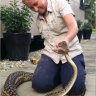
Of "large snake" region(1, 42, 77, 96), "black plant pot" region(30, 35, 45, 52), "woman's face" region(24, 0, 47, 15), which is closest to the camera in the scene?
"large snake" region(1, 42, 77, 96)

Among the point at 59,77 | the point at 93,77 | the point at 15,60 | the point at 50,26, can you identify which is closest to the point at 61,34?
the point at 50,26

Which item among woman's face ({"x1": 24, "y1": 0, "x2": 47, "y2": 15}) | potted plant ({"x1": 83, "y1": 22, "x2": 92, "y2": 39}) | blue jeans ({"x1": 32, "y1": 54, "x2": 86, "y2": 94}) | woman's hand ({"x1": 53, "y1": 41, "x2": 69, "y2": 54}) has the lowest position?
potted plant ({"x1": 83, "y1": 22, "x2": 92, "y2": 39})

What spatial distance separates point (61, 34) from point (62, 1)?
484mm

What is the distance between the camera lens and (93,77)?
609 centimetres

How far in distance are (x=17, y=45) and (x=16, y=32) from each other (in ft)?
1.13

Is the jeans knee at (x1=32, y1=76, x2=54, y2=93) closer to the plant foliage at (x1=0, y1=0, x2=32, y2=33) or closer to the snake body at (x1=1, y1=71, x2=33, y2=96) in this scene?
the snake body at (x1=1, y1=71, x2=33, y2=96)

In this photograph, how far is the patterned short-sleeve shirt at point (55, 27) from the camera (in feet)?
15.5

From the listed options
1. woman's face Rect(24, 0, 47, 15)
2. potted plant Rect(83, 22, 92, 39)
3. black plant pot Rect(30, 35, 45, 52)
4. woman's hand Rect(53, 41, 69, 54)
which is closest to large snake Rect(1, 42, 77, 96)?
woman's hand Rect(53, 41, 69, 54)

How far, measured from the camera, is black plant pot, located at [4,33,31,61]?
8320 millimetres

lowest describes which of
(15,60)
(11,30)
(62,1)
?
(15,60)

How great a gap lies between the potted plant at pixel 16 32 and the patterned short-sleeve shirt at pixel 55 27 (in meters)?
3.20

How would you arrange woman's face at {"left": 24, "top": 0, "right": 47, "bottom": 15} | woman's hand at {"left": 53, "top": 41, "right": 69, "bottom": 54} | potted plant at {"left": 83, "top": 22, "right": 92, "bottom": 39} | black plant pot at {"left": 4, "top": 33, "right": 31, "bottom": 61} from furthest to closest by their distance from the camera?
potted plant at {"left": 83, "top": 22, "right": 92, "bottom": 39} → black plant pot at {"left": 4, "top": 33, "right": 31, "bottom": 61} → woman's face at {"left": 24, "top": 0, "right": 47, "bottom": 15} → woman's hand at {"left": 53, "top": 41, "right": 69, "bottom": 54}

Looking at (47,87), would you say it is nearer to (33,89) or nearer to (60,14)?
(33,89)

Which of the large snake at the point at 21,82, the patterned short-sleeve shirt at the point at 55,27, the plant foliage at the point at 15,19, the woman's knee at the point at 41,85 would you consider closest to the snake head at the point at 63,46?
the large snake at the point at 21,82
